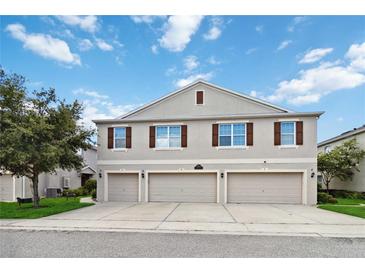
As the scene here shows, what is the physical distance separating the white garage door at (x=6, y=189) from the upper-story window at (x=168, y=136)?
11.4 meters

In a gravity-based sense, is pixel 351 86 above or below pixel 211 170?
above

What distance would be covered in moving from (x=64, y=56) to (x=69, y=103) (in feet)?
8.81

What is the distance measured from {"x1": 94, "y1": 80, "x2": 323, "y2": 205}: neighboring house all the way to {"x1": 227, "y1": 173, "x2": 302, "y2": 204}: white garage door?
2.1 inches

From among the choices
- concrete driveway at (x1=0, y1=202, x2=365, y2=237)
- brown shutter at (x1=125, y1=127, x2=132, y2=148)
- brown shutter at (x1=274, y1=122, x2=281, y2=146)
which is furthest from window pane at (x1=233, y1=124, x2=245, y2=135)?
brown shutter at (x1=125, y1=127, x2=132, y2=148)

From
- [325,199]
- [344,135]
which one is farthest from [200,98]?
[344,135]

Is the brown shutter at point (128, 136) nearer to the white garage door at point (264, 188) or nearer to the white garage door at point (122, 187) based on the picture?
the white garage door at point (122, 187)

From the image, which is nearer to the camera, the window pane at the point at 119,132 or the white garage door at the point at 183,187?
the white garage door at the point at 183,187

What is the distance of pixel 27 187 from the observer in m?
16.8

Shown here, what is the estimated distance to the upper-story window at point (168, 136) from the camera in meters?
14.2

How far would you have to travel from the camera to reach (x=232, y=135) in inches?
540

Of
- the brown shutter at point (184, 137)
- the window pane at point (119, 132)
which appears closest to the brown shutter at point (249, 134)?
the brown shutter at point (184, 137)

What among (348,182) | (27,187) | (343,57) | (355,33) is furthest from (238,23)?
(27,187)

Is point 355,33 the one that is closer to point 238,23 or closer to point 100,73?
point 238,23

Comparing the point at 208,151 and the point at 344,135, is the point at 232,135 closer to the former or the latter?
the point at 208,151
